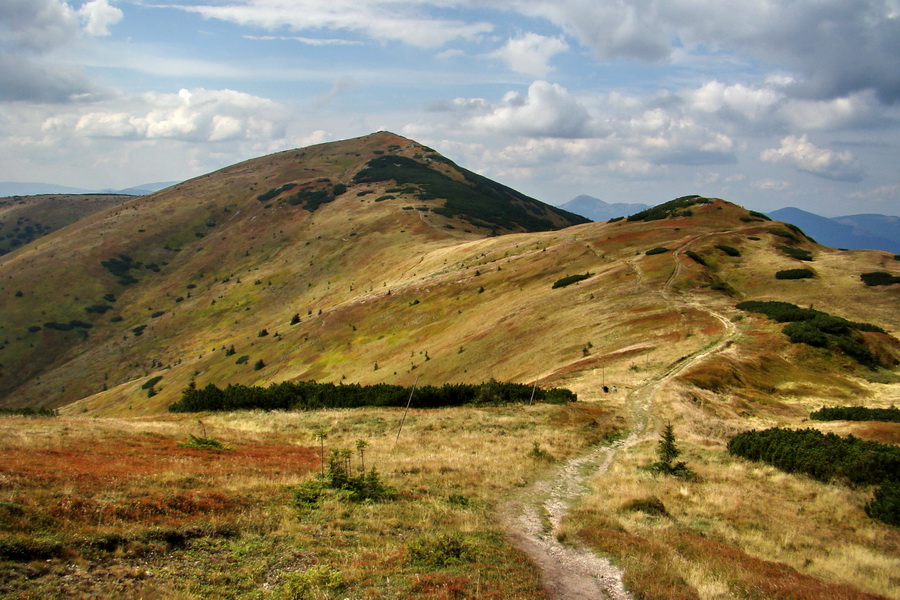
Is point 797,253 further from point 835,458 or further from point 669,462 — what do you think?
point 669,462

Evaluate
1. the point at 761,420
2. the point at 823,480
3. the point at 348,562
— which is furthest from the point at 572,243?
the point at 348,562

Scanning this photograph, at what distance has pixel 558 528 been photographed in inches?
508

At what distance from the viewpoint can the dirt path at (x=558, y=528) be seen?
9594mm

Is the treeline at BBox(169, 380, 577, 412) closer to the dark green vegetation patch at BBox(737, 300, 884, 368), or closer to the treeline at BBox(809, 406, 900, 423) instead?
the treeline at BBox(809, 406, 900, 423)

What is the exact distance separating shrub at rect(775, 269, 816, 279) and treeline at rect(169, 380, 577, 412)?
31.9m

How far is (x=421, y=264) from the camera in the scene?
306 feet

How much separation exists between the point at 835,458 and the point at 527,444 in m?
10.8

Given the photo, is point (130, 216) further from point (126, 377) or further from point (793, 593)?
point (793, 593)

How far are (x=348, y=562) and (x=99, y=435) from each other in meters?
15.8

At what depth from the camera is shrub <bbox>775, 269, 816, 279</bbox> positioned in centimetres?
4794

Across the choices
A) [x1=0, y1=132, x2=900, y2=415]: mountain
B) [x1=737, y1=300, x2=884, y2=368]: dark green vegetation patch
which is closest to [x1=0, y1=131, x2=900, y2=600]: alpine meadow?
[x1=737, y1=300, x2=884, y2=368]: dark green vegetation patch

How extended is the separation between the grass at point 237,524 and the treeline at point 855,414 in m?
15.5

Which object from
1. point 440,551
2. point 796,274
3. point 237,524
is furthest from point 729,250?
point 237,524

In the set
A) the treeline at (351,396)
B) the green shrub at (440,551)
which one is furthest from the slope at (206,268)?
the green shrub at (440,551)
